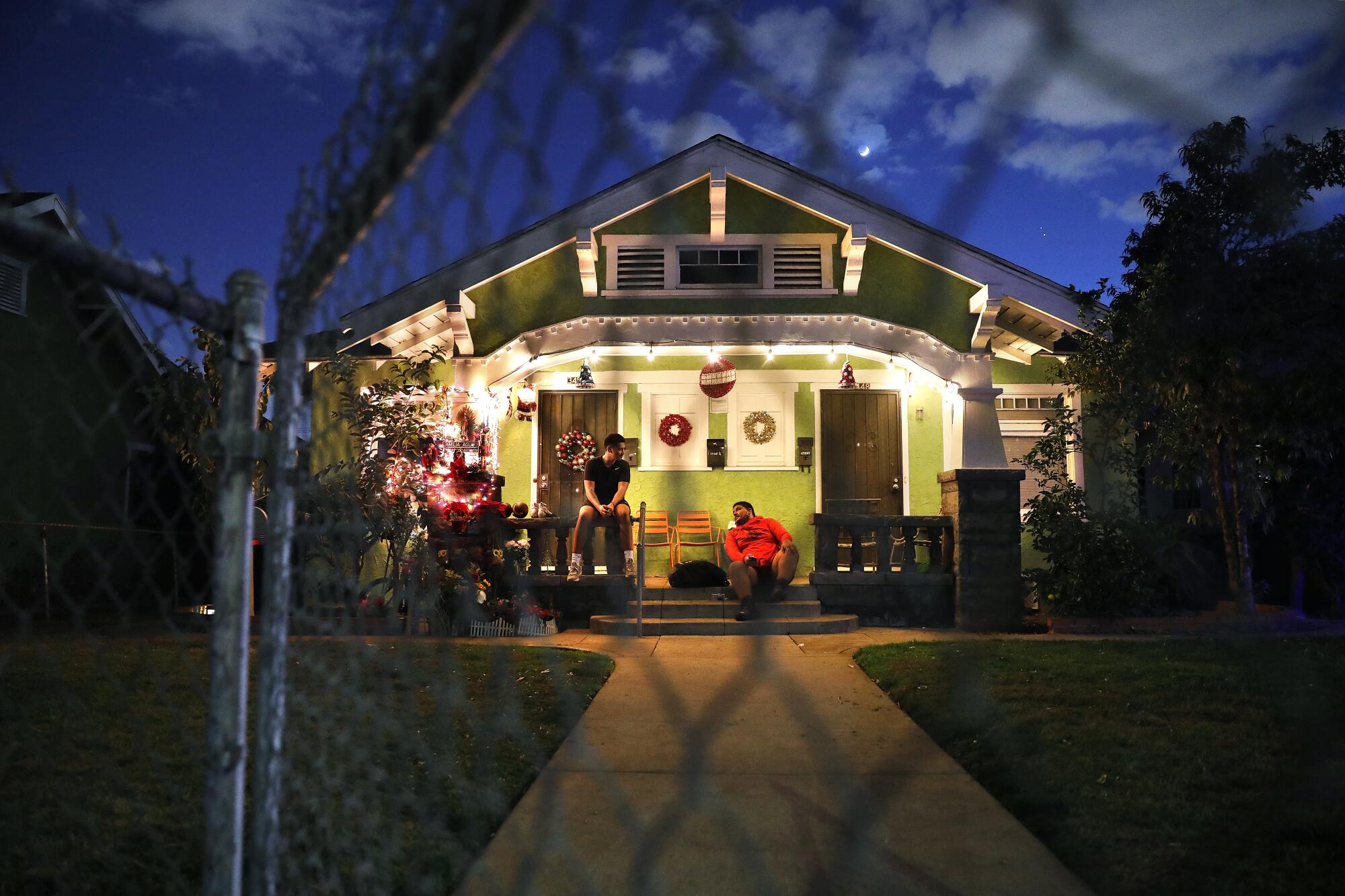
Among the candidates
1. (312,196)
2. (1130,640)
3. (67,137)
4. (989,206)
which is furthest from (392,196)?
(1130,640)

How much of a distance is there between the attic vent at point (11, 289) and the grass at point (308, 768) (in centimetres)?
711

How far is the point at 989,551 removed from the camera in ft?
29.2

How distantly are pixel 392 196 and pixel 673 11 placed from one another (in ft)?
2.24

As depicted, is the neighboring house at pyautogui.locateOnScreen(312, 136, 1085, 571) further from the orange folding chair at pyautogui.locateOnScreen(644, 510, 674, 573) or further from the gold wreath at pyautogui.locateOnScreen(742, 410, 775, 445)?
the orange folding chair at pyautogui.locateOnScreen(644, 510, 674, 573)

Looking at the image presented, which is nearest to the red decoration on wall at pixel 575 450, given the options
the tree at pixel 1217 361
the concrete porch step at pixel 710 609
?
the concrete porch step at pixel 710 609

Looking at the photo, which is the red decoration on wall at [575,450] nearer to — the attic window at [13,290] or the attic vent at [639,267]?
the attic vent at [639,267]

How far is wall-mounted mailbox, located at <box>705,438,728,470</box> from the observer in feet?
38.0

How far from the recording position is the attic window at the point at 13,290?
11.2 meters

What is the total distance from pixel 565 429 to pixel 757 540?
3.56 meters

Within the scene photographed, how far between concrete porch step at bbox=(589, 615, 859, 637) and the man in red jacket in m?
0.35

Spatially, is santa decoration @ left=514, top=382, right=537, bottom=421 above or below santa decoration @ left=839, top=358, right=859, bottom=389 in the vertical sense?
below

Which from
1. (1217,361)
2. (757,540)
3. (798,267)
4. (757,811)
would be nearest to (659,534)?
(757,540)

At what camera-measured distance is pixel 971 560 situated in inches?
351

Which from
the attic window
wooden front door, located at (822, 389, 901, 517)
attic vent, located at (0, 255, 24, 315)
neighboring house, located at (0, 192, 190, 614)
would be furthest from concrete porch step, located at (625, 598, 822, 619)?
attic vent, located at (0, 255, 24, 315)
